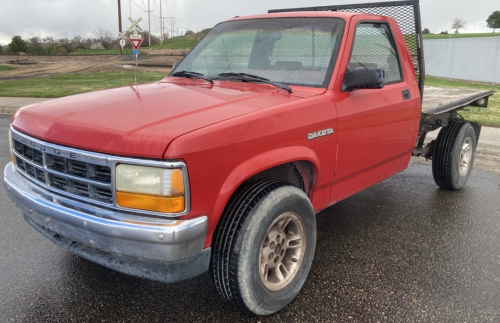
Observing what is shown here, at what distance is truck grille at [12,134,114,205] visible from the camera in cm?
224

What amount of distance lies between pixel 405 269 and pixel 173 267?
1887mm

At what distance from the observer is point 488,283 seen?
309cm

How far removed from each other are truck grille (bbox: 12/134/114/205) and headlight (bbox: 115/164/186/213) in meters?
0.08

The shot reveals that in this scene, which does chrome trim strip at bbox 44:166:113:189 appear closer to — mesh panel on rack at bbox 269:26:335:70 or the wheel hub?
the wheel hub

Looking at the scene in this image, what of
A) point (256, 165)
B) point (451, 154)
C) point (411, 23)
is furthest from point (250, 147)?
point (451, 154)

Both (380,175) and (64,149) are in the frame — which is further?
(380,175)

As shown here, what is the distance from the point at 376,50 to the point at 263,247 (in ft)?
6.92

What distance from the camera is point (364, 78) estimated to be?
2998mm

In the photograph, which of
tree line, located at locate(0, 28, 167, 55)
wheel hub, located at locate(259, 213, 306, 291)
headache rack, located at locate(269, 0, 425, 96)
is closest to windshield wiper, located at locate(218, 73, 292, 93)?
wheel hub, located at locate(259, 213, 306, 291)

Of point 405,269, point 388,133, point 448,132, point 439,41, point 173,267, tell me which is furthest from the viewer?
point 439,41

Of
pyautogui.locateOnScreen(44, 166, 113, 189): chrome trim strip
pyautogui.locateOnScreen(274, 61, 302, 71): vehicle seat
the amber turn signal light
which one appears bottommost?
the amber turn signal light

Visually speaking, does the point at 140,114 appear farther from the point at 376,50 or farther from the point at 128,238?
the point at 376,50

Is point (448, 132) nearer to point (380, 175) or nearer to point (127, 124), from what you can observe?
point (380, 175)

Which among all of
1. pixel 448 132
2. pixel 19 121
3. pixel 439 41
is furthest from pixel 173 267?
pixel 439 41
